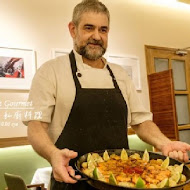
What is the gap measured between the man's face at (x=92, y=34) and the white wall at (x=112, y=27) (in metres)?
1.18

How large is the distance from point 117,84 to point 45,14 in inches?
60.8

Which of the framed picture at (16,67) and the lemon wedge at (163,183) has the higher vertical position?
the framed picture at (16,67)

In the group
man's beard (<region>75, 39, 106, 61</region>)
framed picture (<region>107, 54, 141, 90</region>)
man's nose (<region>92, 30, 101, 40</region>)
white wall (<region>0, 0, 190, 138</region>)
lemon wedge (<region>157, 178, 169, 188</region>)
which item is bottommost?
lemon wedge (<region>157, 178, 169, 188</region>)

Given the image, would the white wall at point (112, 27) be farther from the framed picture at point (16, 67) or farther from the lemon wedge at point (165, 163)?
the lemon wedge at point (165, 163)

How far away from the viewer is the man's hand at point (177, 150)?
1.12m

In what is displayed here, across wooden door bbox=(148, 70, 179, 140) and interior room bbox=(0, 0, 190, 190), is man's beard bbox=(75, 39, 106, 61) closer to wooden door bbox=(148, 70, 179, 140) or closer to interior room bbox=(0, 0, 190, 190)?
interior room bbox=(0, 0, 190, 190)

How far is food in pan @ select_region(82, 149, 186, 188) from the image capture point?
2.81 ft

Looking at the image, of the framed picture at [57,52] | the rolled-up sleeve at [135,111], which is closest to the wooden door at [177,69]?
the framed picture at [57,52]

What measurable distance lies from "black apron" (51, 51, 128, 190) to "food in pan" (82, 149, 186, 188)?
16 cm

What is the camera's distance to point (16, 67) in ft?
8.09

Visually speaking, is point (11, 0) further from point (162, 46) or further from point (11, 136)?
point (162, 46)

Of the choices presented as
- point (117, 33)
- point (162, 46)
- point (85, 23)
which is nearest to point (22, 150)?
point (85, 23)

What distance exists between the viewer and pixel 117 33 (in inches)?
126

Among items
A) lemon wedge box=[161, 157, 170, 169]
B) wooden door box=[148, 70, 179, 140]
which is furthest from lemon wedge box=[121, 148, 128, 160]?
wooden door box=[148, 70, 179, 140]
